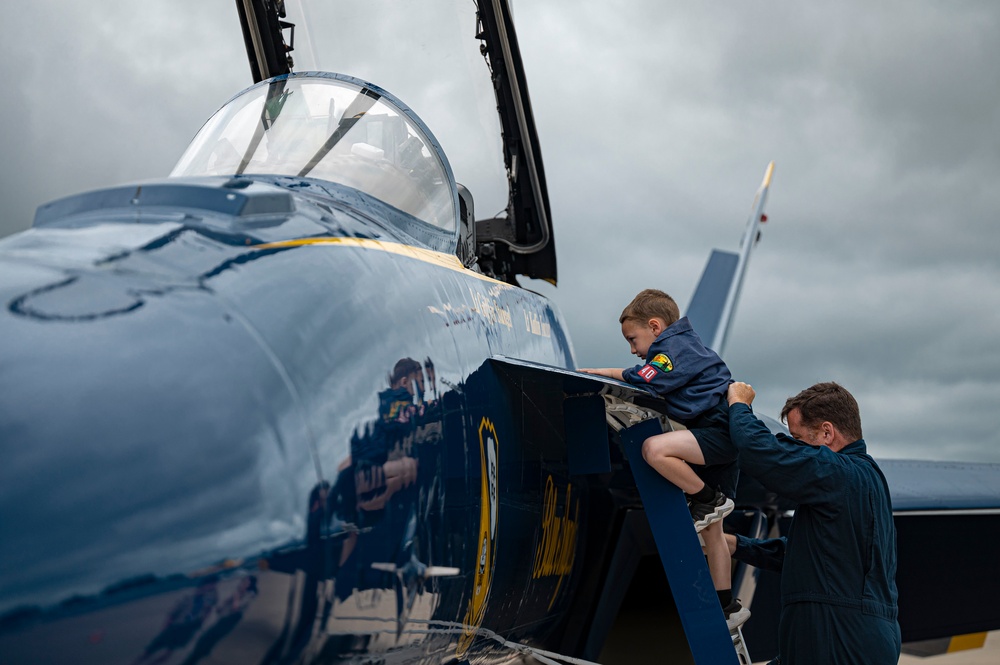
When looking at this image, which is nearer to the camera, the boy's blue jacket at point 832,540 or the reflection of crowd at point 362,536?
the reflection of crowd at point 362,536

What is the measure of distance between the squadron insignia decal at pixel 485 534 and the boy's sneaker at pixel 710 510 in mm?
1056

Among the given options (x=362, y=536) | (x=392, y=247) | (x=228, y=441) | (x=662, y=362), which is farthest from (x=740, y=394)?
(x=228, y=441)

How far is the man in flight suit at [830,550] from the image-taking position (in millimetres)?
3121

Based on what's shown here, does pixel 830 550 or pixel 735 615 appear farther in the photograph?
pixel 735 615

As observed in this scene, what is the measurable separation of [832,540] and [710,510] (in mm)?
513

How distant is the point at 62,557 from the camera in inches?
56.9

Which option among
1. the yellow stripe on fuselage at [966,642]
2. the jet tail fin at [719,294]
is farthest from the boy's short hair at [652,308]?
the jet tail fin at [719,294]

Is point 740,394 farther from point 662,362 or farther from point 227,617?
point 227,617

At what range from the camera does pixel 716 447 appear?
3.35 meters

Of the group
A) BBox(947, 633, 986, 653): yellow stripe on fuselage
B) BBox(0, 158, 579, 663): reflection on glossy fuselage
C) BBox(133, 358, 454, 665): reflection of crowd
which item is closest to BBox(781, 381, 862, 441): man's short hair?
BBox(0, 158, 579, 663): reflection on glossy fuselage

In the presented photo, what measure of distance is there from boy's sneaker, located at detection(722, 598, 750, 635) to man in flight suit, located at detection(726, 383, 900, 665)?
12.5 inches

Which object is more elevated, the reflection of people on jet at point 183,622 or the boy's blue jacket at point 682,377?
the boy's blue jacket at point 682,377

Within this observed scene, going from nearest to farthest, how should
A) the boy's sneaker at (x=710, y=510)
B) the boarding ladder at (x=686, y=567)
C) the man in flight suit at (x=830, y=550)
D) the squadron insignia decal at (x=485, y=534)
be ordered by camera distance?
1. the squadron insignia decal at (x=485, y=534)
2. the man in flight suit at (x=830, y=550)
3. the boarding ladder at (x=686, y=567)
4. the boy's sneaker at (x=710, y=510)

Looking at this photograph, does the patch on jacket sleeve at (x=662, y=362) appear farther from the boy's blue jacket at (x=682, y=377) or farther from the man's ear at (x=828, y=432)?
the man's ear at (x=828, y=432)
